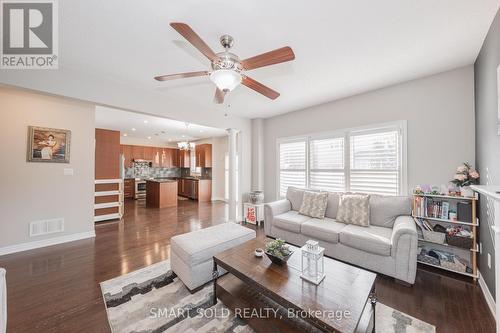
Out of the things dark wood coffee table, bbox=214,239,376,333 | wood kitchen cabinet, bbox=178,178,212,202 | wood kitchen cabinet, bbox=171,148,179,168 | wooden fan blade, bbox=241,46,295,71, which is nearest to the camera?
dark wood coffee table, bbox=214,239,376,333

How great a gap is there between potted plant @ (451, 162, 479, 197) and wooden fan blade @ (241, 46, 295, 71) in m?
2.58

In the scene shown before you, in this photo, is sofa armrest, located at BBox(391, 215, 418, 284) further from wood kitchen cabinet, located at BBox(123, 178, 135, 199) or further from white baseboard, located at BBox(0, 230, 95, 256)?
wood kitchen cabinet, located at BBox(123, 178, 135, 199)

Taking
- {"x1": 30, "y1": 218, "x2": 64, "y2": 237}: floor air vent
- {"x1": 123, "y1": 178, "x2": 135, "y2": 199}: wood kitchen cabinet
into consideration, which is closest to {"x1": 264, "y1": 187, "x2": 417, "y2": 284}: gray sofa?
{"x1": 30, "y1": 218, "x2": 64, "y2": 237}: floor air vent

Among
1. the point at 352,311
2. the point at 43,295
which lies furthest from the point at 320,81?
the point at 43,295

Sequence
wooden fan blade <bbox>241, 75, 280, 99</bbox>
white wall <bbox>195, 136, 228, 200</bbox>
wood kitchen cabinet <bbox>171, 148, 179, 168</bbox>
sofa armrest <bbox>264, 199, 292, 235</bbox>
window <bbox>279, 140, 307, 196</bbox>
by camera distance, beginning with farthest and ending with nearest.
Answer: wood kitchen cabinet <bbox>171, 148, 179, 168</bbox>, white wall <bbox>195, 136, 228, 200</bbox>, window <bbox>279, 140, 307, 196</bbox>, sofa armrest <bbox>264, 199, 292, 235</bbox>, wooden fan blade <bbox>241, 75, 280, 99</bbox>

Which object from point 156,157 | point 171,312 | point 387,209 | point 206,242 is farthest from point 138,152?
point 387,209

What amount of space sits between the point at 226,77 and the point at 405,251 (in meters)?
2.65

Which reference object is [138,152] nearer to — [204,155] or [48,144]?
[204,155]

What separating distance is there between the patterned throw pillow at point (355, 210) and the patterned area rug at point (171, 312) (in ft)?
3.79

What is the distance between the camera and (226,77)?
1.68 meters

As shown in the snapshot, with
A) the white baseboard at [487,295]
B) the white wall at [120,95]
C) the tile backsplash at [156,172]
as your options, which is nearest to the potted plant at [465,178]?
the white baseboard at [487,295]

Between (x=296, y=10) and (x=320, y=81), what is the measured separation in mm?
1465

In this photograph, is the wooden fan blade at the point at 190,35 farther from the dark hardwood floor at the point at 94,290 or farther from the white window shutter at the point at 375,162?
the white window shutter at the point at 375,162

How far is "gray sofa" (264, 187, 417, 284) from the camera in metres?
2.17
